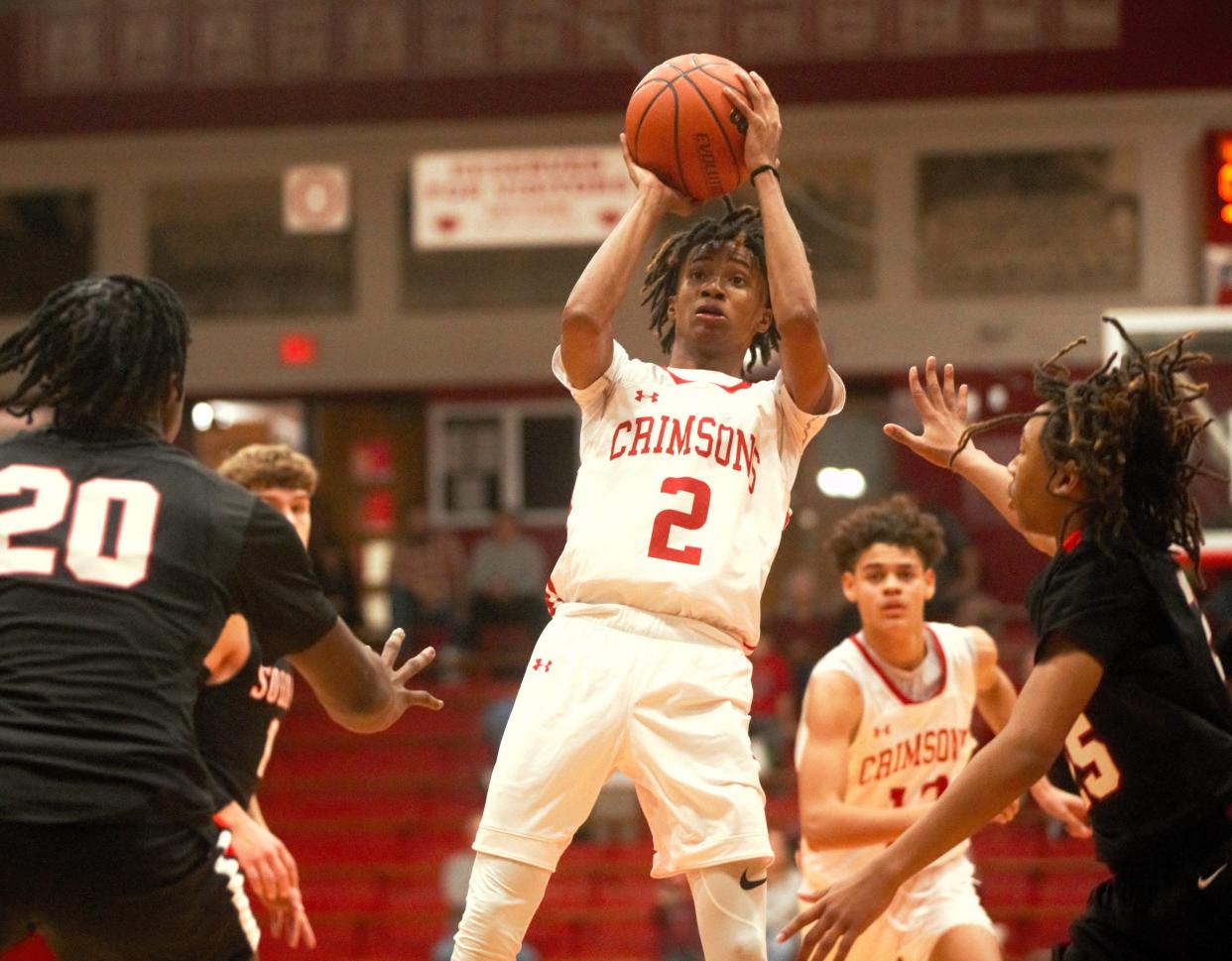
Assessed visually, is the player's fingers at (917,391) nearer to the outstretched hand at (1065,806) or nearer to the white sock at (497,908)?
the outstretched hand at (1065,806)

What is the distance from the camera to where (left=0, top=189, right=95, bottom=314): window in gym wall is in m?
14.9

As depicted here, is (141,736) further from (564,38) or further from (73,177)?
(73,177)

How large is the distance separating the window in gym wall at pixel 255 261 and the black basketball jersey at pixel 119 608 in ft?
39.1

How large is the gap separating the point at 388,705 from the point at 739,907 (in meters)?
0.98

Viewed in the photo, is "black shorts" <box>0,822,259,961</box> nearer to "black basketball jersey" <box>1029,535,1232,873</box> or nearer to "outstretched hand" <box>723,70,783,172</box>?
"black basketball jersey" <box>1029,535,1232,873</box>

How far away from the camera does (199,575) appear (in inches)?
116

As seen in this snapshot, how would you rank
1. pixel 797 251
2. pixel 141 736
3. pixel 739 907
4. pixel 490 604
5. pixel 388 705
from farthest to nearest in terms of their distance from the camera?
pixel 490 604, pixel 797 251, pixel 739 907, pixel 388 705, pixel 141 736

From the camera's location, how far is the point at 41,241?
15.0 meters

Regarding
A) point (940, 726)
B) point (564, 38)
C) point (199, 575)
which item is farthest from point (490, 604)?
point (199, 575)

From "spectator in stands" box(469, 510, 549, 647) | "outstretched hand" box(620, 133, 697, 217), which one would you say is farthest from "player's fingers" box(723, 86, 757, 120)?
"spectator in stands" box(469, 510, 549, 647)

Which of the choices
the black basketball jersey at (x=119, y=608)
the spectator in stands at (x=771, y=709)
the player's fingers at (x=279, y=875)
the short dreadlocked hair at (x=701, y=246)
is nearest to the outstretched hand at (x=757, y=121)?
the short dreadlocked hair at (x=701, y=246)

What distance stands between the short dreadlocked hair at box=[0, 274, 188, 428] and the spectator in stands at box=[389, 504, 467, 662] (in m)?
10.2

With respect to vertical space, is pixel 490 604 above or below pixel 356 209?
below

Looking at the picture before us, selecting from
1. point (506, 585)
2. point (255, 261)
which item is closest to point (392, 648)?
point (506, 585)
